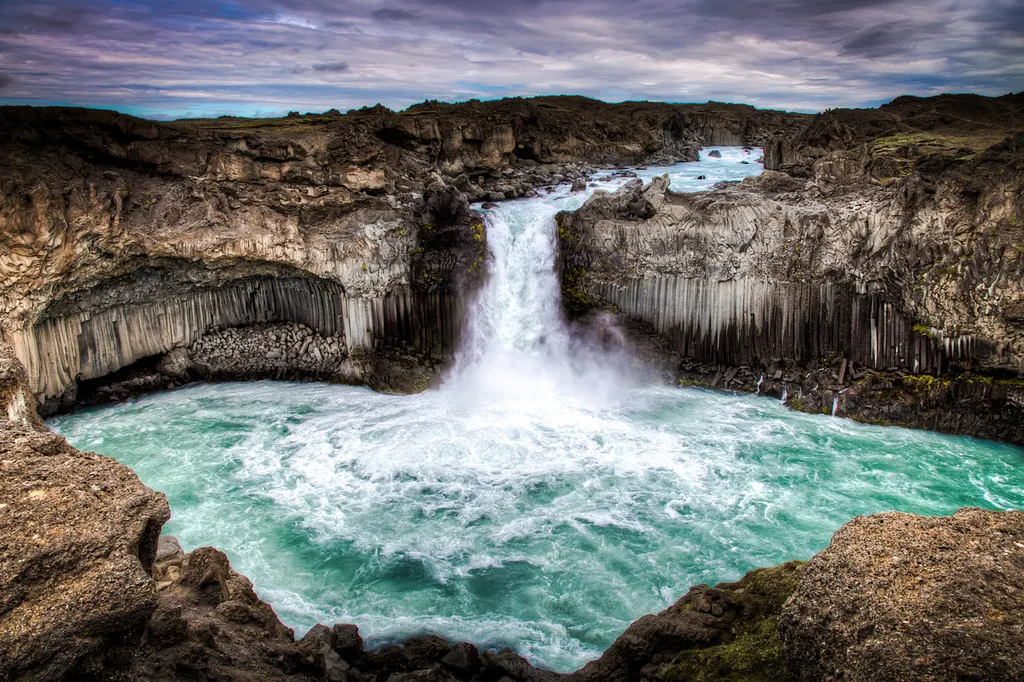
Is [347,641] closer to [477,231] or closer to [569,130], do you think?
[477,231]

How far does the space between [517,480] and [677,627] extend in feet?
26.8

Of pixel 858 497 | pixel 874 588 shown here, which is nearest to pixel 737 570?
pixel 858 497

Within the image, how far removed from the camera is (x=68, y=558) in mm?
6656

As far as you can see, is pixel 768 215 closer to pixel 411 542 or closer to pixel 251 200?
pixel 411 542

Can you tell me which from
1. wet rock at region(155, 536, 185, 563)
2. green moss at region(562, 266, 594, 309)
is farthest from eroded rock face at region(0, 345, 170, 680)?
green moss at region(562, 266, 594, 309)

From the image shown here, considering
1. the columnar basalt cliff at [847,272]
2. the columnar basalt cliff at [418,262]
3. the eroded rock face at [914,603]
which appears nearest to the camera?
the eroded rock face at [914,603]

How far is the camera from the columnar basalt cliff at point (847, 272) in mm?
19438

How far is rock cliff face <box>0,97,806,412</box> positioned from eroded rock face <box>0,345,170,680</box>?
15.3 metres

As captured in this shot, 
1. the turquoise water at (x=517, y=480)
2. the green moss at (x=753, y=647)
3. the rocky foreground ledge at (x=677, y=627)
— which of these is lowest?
the turquoise water at (x=517, y=480)

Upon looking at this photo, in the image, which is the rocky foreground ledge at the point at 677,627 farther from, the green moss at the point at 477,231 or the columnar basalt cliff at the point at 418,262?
the green moss at the point at 477,231

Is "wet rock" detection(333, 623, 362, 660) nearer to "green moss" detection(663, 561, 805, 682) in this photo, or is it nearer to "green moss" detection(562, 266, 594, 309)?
"green moss" detection(663, 561, 805, 682)

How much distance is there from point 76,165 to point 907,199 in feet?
83.6

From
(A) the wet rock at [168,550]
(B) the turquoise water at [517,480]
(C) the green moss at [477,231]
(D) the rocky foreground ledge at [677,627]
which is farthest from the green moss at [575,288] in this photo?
(D) the rocky foreground ledge at [677,627]

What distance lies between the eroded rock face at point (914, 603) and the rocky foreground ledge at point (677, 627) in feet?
0.04
